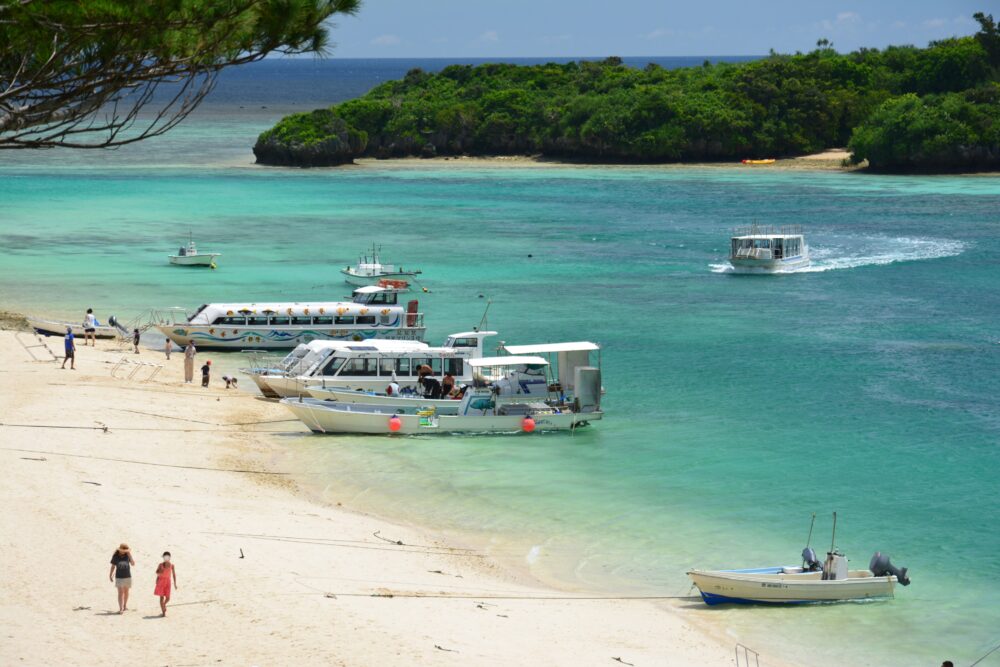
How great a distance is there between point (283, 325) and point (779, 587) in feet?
91.6

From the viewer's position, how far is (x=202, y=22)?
18766 mm

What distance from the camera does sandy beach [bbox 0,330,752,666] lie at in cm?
2111

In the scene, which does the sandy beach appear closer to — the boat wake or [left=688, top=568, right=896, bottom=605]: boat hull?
[left=688, top=568, right=896, bottom=605]: boat hull

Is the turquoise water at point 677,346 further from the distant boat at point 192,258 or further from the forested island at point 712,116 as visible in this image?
the forested island at point 712,116

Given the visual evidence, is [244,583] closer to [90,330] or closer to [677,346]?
[90,330]

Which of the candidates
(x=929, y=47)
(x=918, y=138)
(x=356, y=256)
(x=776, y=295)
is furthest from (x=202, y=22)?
(x=929, y=47)

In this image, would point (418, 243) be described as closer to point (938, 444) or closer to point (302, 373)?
point (302, 373)

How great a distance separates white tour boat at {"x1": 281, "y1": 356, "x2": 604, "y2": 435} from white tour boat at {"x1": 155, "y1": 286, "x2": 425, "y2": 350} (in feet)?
35.0

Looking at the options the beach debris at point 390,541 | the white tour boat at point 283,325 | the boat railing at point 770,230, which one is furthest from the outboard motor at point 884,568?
the boat railing at point 770,230

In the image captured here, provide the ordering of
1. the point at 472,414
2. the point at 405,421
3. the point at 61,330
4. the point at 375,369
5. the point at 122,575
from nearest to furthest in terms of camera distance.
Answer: the point at 122,575, the point at 405,421, the point at 472,414, the point at 375,369, the point at 61,330

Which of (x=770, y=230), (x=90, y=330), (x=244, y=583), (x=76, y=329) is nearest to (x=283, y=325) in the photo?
(x=90, y=330)

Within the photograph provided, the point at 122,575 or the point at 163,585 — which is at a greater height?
the point at 122,575

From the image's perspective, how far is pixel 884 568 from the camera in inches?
1038

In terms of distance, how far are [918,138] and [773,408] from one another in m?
85.8
